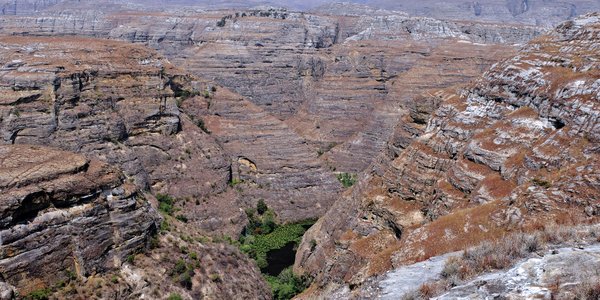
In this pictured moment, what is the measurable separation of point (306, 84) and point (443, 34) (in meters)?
51.4

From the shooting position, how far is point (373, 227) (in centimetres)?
4206

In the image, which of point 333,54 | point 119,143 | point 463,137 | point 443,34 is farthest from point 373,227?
point 443,34

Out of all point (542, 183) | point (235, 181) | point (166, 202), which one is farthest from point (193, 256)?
point (235, 181)

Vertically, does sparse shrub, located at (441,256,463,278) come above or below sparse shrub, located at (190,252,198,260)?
above

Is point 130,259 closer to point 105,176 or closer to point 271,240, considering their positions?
point 105,176

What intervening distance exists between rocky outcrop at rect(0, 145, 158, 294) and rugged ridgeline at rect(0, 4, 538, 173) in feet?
164

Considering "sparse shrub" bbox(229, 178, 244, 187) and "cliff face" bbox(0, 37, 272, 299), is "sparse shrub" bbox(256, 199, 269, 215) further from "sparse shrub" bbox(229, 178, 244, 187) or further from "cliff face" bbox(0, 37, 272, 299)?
"sparse shrub" bbox(229, 178, 244, 187)

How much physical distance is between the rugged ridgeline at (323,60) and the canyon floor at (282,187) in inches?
185

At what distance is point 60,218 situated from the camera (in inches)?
1079

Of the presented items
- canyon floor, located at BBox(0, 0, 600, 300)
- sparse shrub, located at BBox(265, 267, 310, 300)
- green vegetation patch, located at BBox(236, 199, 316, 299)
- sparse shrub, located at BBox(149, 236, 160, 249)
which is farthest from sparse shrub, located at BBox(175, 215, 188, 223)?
sparse shrub, located at BBox(149, 236, 160, 249)

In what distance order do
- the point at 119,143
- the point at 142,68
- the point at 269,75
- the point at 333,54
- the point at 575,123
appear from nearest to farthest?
the point at 575,123, the point at 119,143, the point at 142,68, the point at 269,75, the point at 333,54

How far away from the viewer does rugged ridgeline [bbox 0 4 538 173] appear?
11075 centimetres

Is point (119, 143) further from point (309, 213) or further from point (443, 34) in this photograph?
point (443, 34)

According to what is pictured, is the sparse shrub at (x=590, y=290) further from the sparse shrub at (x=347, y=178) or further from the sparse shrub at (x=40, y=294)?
the sparse shrub at (x=347, y=178)
